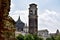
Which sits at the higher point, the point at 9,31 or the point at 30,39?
the point at 9,31

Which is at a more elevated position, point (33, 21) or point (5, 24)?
point (5, 24)

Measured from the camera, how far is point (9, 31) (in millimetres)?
5031

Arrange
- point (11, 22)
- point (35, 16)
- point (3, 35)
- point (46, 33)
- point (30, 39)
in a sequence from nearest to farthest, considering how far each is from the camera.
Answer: point (3, 35)
point (11, 22)
point (30, 39)
point (35, 16)
point (46, 33)

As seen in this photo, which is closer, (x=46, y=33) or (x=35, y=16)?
(x=35, y=16)

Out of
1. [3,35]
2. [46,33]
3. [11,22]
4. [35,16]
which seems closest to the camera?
[3,35]

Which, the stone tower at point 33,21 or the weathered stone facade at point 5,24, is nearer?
the weathered stone facade at point 5,24

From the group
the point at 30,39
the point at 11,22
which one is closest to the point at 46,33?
the point at 30,39

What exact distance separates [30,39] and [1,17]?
192ft

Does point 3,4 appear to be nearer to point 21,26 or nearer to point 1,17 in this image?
point 1,17

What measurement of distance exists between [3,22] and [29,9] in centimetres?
9766

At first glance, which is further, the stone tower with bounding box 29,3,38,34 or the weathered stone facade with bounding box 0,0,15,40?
the stone tower with bounding box 29,3,38,34

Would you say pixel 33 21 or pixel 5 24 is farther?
pixel 33 21

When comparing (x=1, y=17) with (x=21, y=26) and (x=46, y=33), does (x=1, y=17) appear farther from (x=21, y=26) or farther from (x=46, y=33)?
(x=21, y=26)

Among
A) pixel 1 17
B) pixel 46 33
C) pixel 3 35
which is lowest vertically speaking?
pixel 46 33
